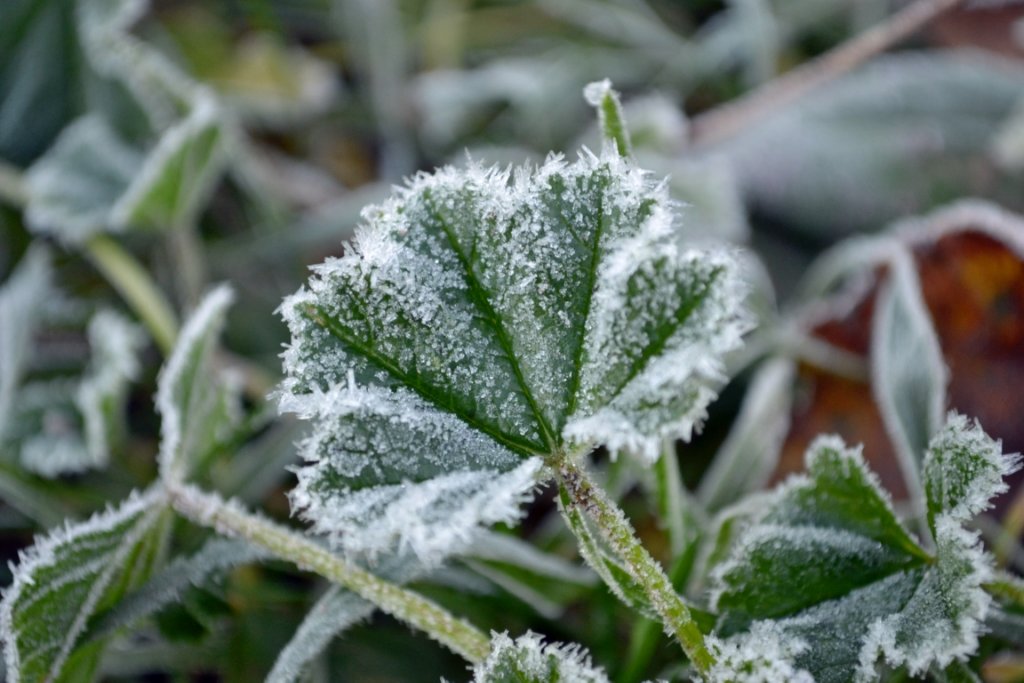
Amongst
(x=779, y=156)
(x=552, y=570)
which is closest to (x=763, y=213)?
(x=779, y=156)

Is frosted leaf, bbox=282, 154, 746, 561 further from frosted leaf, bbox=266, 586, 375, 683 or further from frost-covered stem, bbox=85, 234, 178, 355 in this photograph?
frost-covered stem, bbox=85, 234, 178, 355

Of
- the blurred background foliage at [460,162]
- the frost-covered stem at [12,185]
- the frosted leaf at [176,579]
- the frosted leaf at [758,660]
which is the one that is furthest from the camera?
the frost-covered stem at [12,185]

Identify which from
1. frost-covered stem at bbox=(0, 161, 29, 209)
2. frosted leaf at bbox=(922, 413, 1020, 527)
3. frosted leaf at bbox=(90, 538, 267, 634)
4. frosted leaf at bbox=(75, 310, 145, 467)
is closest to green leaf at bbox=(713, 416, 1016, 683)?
frosted leaf at bbox=(922, 413, 1020, 527)

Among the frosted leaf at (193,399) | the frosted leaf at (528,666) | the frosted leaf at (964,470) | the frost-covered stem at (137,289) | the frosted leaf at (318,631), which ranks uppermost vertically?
the frost-covered stem at (137,289)

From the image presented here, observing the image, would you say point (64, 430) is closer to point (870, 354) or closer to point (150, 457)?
point (150, 457)

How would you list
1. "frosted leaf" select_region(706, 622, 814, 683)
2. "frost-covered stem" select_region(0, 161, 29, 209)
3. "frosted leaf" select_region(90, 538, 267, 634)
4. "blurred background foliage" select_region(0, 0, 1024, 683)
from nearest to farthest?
"frosted leaf" select_region(706, 622, 814, 683) < "frosted leaf" select_region(90, 538, 267, 634) < "blurred background foliage" select_region(0, 0, 1024, 683) < "frost-covered stem" select_region(0, 161, 29, 209)

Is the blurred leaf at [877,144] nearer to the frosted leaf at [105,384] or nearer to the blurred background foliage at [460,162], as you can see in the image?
the blurred background foliage at [460,162]

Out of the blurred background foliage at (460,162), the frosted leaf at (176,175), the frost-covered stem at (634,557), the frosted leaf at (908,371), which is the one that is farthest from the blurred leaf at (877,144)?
the frost-covered stem at (634,557)
